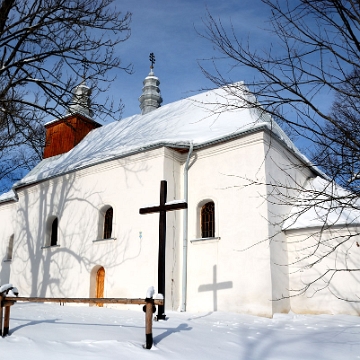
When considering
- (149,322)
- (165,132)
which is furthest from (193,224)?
(149,322)

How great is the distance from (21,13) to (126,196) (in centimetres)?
581

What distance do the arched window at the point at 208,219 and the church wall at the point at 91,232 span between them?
1.40 metres

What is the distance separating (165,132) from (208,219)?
3390 millimetres

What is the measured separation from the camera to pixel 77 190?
14.6 m

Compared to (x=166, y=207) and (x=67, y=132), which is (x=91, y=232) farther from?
(x=67, y=132)

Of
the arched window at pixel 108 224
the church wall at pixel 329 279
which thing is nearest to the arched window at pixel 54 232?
the arched window at pixel 108 224

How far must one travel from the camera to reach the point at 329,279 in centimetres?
1064

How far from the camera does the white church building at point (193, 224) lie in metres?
11.1

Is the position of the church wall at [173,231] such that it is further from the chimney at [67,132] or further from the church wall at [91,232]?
the chimney at [67,132]

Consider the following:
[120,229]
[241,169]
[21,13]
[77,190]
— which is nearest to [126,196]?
[120,229]

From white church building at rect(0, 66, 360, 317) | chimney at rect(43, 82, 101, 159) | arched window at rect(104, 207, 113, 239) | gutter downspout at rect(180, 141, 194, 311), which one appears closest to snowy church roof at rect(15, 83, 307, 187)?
white church building at rect(0, 66, 360, 317)

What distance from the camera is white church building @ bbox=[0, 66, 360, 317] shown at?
1105cm

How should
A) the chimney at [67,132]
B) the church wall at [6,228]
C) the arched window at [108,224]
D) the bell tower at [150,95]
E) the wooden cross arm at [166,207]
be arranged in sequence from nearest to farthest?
the wooden cross arm at [166,207]
the arched window at [108,224]
the chimney at [67,132]
the church wall at [6,228]
the bell tower at [150,95]

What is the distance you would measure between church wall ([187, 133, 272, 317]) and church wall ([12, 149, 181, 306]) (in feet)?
3.86
